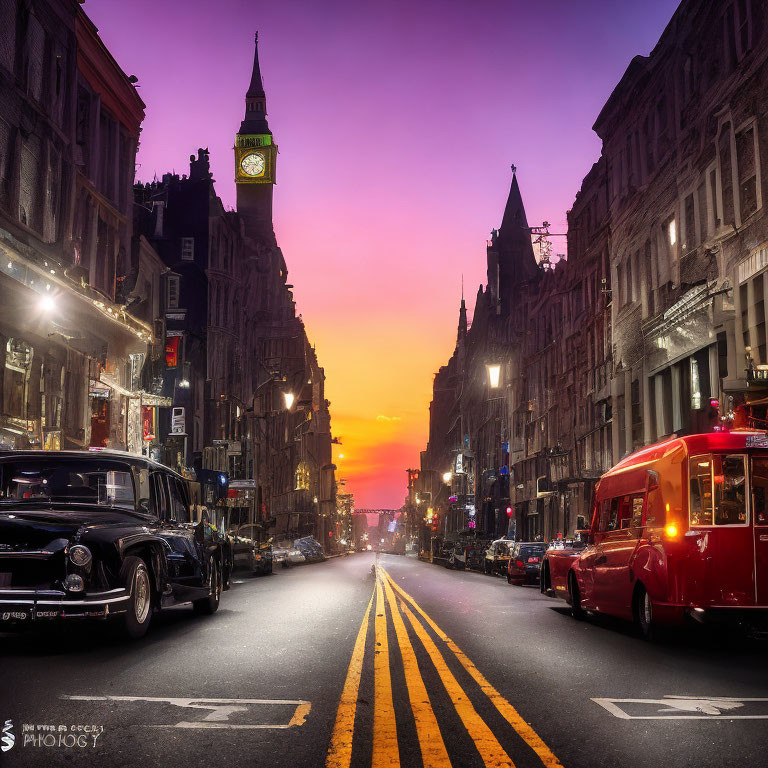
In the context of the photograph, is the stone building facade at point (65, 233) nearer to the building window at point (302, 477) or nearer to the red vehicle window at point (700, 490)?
the red vehicle window at point (700, 490)

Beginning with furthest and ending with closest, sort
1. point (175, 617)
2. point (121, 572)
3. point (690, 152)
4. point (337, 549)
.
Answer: point (337, 549) < point (690, 152) < point (175, 617) < point (121, 572)

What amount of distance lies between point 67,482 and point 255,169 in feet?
304

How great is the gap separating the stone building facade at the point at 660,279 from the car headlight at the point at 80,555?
890 cm

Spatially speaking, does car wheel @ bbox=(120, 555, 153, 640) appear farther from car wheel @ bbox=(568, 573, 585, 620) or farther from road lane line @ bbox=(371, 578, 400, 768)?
car wheel @ bbox=(568, 573, 585, 620)

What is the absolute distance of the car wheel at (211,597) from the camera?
44.1 ft

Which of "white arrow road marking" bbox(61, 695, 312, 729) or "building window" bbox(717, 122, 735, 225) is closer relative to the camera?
"white arrow road marking" bbox(61, 695, 312, 729)

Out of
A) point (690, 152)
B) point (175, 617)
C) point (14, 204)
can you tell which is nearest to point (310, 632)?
point (175, 617)

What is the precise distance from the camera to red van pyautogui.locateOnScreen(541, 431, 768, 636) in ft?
34.4

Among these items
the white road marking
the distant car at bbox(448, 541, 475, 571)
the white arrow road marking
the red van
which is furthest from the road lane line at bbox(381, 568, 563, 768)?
the distant car at bbox(448, 541, 475, 571)

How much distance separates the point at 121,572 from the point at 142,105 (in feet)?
105

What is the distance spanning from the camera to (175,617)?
43.9ft

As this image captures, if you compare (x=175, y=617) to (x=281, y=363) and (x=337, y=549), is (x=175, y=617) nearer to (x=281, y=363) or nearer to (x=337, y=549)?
(x=281, y=363)

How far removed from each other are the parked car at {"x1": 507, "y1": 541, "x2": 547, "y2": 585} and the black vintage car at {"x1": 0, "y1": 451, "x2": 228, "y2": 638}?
621 inches

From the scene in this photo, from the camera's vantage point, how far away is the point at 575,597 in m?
15.2
